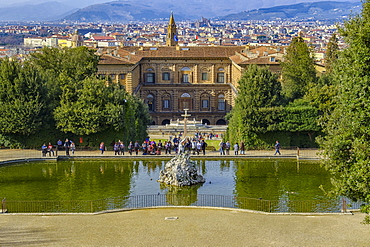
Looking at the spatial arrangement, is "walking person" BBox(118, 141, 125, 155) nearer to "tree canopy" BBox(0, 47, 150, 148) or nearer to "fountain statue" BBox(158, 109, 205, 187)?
"tree canopy" BBox(0, 47, 150, 148)

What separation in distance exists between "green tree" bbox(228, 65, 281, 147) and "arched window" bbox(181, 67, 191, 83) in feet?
149

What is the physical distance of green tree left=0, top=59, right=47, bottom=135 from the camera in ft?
157

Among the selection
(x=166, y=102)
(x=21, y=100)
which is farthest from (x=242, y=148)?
(x=166, y=102)

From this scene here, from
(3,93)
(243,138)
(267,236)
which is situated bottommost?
(267,236)

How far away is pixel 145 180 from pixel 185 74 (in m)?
58.9

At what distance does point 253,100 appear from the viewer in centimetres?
4962

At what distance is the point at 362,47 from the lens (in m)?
24.8

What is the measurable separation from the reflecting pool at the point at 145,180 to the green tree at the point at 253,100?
4.61 metres

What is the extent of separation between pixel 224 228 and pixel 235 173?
14.2m

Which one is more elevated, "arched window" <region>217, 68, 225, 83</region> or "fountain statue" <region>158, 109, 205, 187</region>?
"arched window" <region>217, 68, 225, 83</region>

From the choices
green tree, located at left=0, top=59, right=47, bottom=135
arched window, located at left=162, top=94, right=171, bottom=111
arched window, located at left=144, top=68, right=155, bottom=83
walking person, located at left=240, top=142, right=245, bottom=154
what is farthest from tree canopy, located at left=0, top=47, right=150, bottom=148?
arched window, located at left=162, top=94, right=171, bottom=111

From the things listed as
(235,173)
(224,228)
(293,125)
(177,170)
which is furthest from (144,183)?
(293,125)

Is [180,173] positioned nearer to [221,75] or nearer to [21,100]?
[21,100]

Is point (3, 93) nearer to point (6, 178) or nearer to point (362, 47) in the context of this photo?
point (6, 178)
